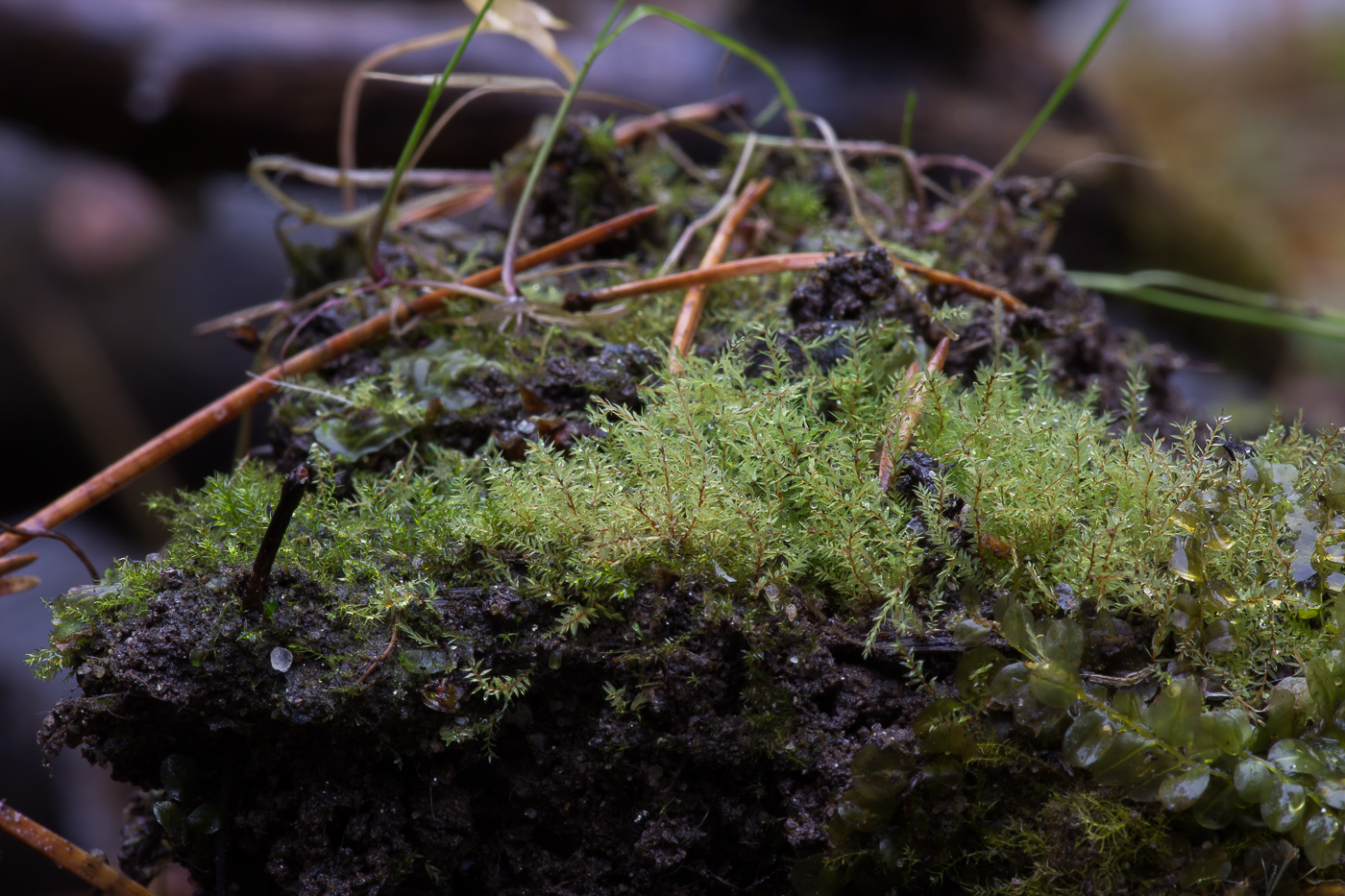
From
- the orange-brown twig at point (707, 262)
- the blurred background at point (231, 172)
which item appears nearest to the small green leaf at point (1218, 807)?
the orange-brown twig at point (707, 262)

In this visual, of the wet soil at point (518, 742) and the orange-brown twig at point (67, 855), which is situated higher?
the wet soil at point (518, 742)

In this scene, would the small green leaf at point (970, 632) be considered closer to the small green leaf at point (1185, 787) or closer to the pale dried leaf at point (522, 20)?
the small green leaf at point (1185, 787)

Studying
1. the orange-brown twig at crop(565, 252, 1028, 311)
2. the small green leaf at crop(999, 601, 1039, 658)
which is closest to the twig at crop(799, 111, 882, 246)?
the orange-brown twig at crop(565, 252, 1028, 311)

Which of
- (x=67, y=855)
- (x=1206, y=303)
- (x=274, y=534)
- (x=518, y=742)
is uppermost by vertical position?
(x=1206, y=303)

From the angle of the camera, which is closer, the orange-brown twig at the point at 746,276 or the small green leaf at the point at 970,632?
the small green leaf at the point at 970,632

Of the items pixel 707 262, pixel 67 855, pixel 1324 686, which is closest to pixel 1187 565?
pixel 1324 686

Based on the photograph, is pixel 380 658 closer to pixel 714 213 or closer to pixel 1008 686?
pixel 1008 686

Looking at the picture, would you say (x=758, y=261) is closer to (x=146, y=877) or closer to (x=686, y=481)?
(x=686, y=481)
